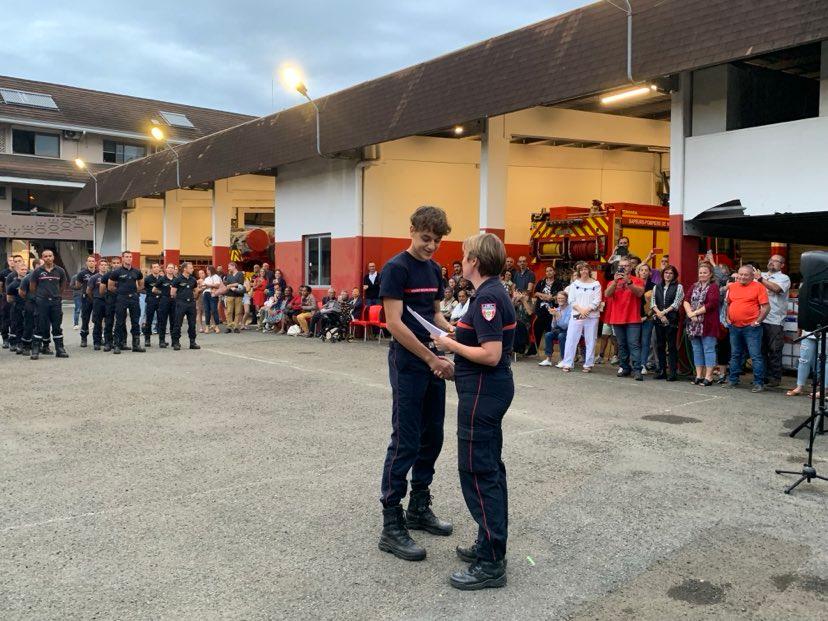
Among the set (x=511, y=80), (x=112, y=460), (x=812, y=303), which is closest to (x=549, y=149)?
(x=511, y=80)

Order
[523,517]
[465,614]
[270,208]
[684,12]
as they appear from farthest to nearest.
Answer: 1. [270,208]
2. [684,12]
3. [523,517]
4. [465,614]

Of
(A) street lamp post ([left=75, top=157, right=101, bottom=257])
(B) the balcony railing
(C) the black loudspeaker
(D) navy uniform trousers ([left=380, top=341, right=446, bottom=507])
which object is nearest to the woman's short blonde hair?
(D) navy uniform trousers ([left=380, top=341, right=446, bottom=507])

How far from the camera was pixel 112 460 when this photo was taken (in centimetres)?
631

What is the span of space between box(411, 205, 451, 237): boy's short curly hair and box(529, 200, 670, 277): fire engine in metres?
11.0

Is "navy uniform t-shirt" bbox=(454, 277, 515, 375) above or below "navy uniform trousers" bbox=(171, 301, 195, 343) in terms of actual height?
above

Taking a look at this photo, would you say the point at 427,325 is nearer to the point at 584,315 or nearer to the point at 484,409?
the point at 484,409

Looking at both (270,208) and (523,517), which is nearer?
(523,517)

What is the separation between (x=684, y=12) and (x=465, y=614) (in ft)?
31.5

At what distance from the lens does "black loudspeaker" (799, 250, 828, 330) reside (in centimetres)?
557

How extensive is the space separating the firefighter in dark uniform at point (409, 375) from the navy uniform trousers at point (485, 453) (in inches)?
13.3

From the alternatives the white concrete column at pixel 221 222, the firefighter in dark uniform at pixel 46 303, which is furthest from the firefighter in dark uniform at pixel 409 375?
the white concrete column at pixel 221 222

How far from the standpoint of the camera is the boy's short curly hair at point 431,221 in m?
4.26

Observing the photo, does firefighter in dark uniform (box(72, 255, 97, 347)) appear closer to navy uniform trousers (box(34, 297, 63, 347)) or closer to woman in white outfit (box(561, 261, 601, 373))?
→ navy uniform trousers (box(34, 297, 63, 347))

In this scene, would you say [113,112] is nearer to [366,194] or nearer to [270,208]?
[270,208]
